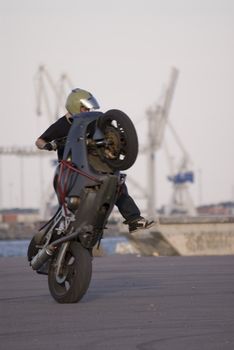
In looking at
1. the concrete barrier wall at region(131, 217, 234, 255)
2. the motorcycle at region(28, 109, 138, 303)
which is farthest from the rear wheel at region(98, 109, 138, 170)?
the concrete barrier wall at region(131, 217, 234, 255)

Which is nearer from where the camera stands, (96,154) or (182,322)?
(182,322)

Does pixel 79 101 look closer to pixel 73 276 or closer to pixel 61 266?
pixel 61 266

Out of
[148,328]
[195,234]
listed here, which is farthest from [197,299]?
[195,234]

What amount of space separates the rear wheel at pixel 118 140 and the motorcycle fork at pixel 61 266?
0.72 meters

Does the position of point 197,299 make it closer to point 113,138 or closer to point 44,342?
point 113,138

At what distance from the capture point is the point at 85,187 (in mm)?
8898

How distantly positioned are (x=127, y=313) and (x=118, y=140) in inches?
60.3

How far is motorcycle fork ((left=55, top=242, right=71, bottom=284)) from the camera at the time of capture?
9.01 meters

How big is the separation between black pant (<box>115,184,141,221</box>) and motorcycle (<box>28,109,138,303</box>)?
11.0 inches

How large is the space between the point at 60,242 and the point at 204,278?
9.11 feet

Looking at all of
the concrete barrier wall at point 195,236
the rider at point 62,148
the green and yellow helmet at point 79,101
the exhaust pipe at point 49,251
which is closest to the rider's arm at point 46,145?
the rider at point 62,148

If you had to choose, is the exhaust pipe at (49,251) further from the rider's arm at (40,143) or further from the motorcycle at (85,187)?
the rider's arm at (40,143)

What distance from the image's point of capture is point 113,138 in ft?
29.5

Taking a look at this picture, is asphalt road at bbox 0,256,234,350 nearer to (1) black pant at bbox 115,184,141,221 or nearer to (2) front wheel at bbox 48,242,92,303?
(2) front wheel at bbox 48,242,92,303
